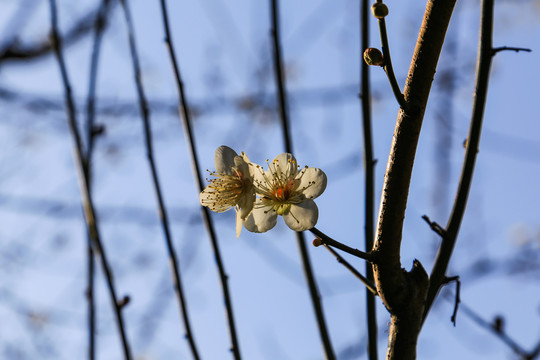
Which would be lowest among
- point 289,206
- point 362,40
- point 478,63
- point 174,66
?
point 289,206

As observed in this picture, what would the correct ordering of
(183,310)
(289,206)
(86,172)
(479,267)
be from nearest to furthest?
(289,206) < (183,310) < (86,172) < (479,267)

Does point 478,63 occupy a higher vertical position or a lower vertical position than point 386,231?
higher

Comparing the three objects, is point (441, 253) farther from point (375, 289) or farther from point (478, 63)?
point (478, 63)

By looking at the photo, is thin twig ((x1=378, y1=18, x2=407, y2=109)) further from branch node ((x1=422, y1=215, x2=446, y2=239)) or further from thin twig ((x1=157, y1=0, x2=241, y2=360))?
thin twig ((x1=157, y1=0, x2=241, y2=360))

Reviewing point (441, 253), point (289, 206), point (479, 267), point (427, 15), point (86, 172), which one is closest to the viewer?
point (427, 15)

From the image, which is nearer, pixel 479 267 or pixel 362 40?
pixel 362 40

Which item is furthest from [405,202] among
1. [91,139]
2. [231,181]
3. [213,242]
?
[91,139]

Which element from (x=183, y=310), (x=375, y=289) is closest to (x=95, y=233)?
(x=183, y=310)
